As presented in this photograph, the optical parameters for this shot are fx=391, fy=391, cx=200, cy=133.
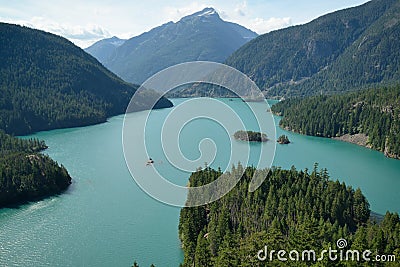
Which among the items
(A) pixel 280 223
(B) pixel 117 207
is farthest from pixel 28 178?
(A) pixel 280 223

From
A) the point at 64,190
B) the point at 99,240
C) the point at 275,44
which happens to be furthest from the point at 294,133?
the point at 275,44

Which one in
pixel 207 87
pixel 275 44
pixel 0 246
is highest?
pixel 275 44

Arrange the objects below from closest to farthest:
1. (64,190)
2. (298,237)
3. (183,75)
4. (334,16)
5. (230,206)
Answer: (298,237) → (183,75) → (230,206) → (64,190) → (334,16)

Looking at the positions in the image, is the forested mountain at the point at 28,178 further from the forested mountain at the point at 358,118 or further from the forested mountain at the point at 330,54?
the forested mountain at the point at 330,54

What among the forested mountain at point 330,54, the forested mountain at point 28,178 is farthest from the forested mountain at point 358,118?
the forested mountain at point 330,54

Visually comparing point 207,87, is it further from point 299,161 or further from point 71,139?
point 299,161
